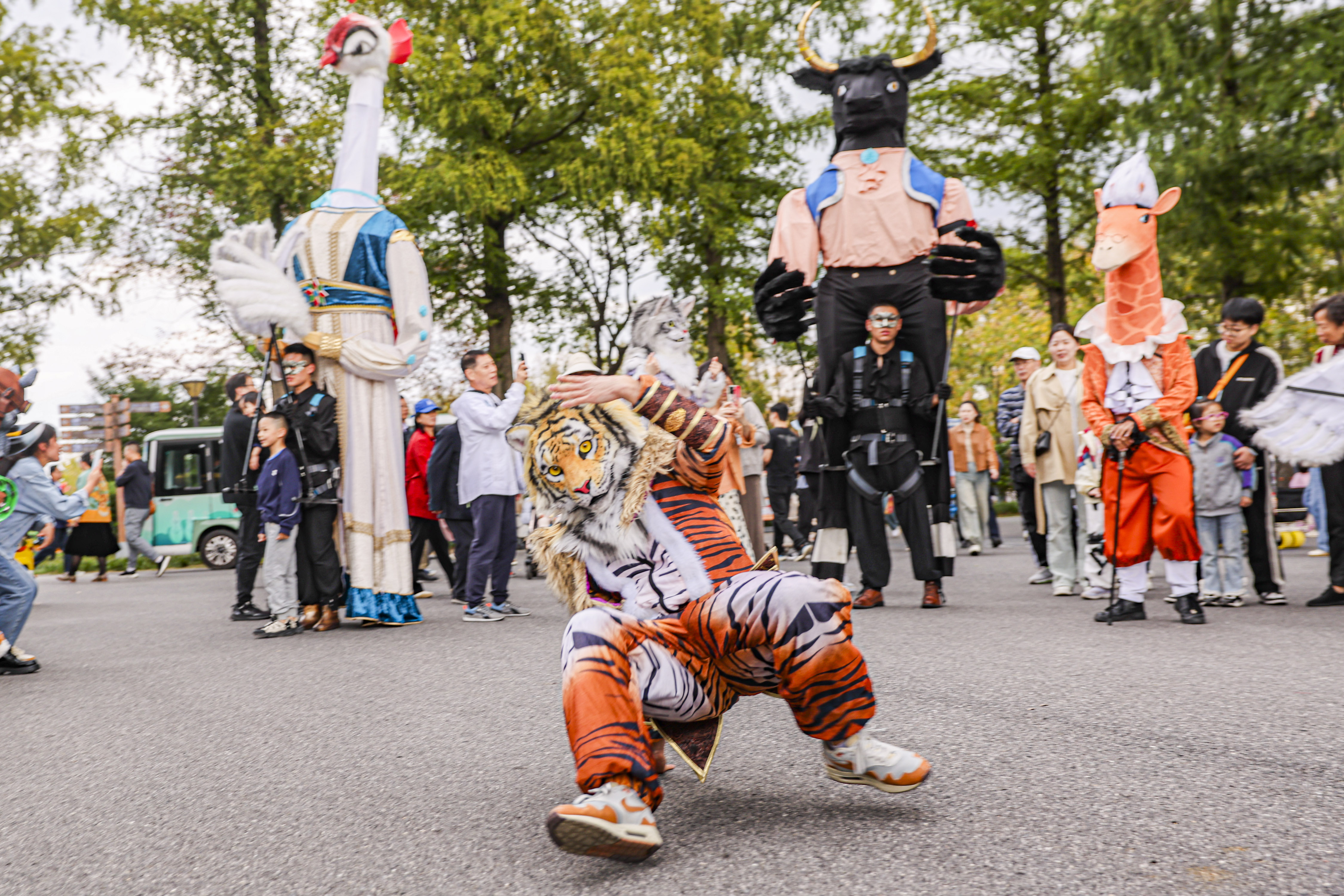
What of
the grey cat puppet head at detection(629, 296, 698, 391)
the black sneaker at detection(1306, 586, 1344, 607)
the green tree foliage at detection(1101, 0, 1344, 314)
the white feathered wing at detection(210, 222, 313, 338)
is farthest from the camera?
the green tree foliage at detection(1101, 0, 1344, 314)

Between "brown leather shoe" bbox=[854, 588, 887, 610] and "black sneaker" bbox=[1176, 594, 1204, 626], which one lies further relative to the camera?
"brown leather shoe" bbox=[854, 588, 887, 610]

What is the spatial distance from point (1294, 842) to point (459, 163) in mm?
17605

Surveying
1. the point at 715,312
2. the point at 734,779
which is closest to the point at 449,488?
the point at 734,779

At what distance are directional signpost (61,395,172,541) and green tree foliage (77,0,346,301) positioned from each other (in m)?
2.74

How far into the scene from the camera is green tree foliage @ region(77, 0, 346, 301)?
1895 centimetres

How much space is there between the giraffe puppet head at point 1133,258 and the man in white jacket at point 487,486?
3.88m

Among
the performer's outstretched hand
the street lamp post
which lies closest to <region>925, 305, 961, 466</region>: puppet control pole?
the performer's outstretched hand

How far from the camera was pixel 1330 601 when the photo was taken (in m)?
7.09

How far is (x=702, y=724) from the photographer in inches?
120

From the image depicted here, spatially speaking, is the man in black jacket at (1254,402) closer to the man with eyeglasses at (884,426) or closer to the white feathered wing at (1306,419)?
the white feathered wing at (1306,419)

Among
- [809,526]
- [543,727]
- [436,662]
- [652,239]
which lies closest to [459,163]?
[652,239]

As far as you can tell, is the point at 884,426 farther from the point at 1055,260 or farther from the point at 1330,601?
the point at 1055,260

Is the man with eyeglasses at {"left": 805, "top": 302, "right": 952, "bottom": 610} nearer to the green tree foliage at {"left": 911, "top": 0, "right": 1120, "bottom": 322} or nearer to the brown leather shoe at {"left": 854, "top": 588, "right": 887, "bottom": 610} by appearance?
the brown leather shoe at {"left": 854, "top": 588, "right": 887, "bottom": 610}

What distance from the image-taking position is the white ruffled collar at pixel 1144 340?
629 centimetres
